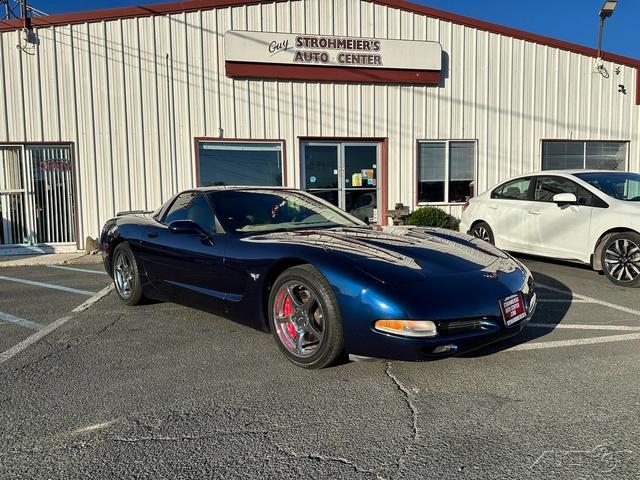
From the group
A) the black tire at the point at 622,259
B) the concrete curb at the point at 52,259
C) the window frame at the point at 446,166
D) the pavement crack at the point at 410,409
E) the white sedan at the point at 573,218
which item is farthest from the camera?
the window frame at the point at 446,166

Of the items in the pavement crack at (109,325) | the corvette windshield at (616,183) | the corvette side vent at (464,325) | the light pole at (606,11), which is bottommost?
the pavement crack at (109,325)

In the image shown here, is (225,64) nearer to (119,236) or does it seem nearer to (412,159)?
(412,159)

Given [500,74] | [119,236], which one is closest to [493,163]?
[500,74]

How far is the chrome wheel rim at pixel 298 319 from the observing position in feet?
11.4

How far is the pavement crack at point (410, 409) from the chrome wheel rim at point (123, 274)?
3126mm

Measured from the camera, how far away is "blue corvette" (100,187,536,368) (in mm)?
3109

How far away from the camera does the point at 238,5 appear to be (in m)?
10.7

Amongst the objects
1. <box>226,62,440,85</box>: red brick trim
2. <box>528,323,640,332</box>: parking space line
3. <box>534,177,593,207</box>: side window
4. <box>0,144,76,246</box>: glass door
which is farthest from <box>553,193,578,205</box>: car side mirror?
<box>0,144,76,246</box>: glass door

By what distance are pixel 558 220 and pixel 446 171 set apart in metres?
5.02

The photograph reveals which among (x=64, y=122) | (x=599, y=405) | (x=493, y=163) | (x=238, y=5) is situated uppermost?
(x=238, y=5)

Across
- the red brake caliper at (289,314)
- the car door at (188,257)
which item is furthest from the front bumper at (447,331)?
the car door at (188,257)

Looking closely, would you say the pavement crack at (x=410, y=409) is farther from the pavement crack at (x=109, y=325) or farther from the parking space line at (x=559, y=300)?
the parking space line at (x=559, y=300)

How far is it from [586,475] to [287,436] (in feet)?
4.60

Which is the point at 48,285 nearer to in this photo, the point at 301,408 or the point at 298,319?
the point at 298,319
